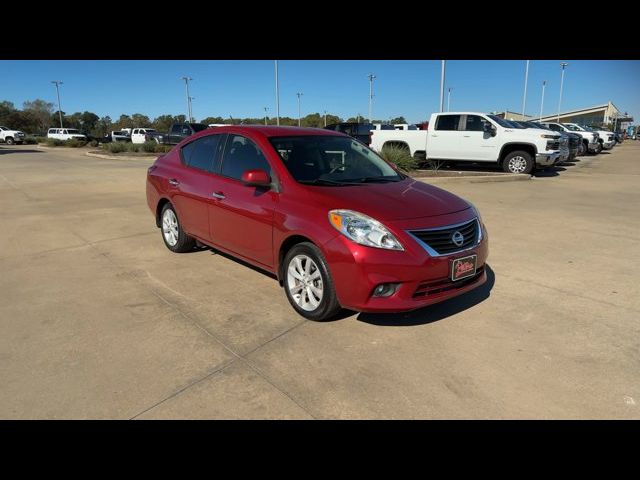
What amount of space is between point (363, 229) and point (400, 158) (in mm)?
11467

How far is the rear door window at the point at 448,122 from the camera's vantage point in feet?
48.3

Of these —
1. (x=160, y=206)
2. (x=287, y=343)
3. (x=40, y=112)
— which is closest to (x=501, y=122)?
(x=160, y=206)

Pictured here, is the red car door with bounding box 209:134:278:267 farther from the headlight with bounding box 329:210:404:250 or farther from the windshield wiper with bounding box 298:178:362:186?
the headlight with bounding box 329:210:404:250

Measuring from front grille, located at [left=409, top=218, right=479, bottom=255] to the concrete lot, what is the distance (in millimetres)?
672

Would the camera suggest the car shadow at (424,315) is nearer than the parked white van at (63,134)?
Yes

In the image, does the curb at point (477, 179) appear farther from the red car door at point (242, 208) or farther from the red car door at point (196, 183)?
the red car door at point (242, 208)

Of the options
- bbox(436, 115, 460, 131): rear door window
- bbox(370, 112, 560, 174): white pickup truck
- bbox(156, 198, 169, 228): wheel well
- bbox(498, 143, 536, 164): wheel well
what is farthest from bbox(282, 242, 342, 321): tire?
bbox(436, 115, 460, 131): rear door window

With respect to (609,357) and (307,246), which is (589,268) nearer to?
(609,357)

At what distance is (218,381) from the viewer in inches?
115

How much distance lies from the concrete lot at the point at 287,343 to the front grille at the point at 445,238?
672mm

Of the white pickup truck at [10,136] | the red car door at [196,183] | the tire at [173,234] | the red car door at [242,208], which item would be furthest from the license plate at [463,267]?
the white pickup truck at [10,136]

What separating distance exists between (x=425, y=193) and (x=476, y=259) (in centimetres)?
77

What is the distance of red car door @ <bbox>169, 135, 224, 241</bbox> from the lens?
492cm
